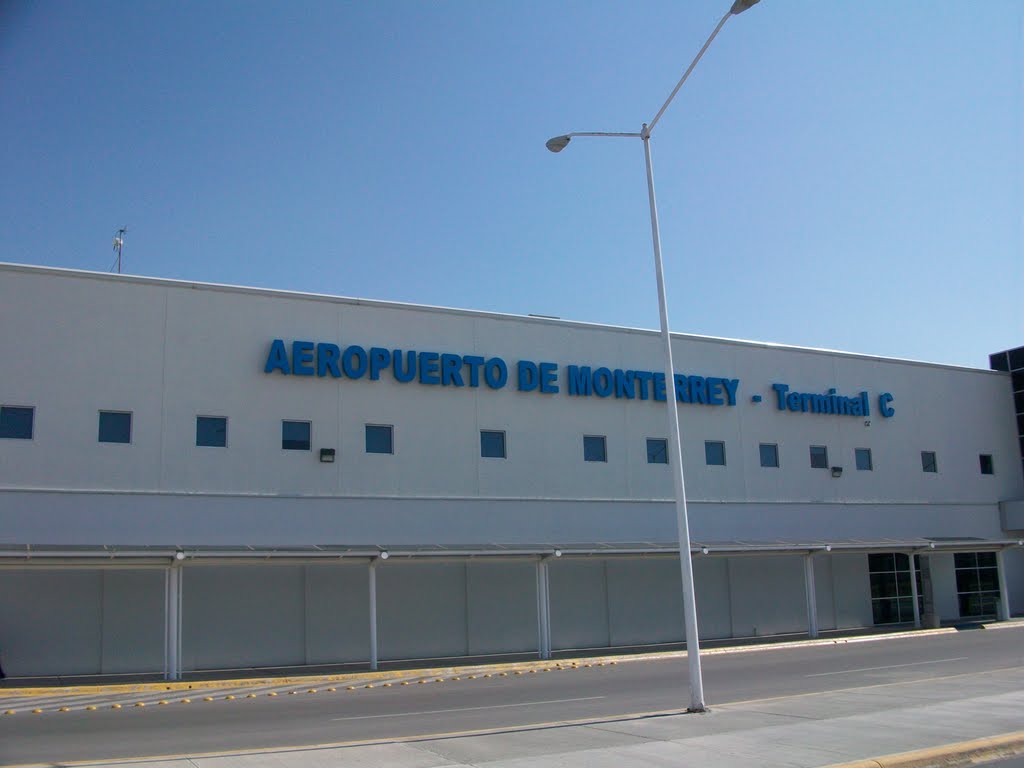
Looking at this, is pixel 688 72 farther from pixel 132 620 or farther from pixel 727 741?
pixel 132 620

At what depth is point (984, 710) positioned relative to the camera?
46.5 ft

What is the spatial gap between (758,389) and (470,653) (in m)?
13.8

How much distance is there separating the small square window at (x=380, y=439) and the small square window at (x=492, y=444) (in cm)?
276

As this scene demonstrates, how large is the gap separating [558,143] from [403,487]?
42.9 ft

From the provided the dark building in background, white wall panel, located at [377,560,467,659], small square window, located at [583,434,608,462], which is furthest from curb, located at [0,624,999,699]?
the dark building in background

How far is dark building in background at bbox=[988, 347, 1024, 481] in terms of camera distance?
41.8m

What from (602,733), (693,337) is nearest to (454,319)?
(693,337)

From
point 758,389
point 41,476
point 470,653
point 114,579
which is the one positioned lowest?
point 470,653

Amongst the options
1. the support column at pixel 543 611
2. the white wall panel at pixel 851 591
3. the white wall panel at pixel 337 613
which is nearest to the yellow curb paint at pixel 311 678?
the support column at pixel 543 611

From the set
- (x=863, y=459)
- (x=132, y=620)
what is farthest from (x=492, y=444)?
(x=863, y=459)

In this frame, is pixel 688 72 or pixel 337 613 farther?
pixel 337 613

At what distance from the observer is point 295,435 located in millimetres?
26203

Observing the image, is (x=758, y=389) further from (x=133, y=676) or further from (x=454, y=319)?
(x=133, y=676)

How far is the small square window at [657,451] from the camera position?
1240 inches
